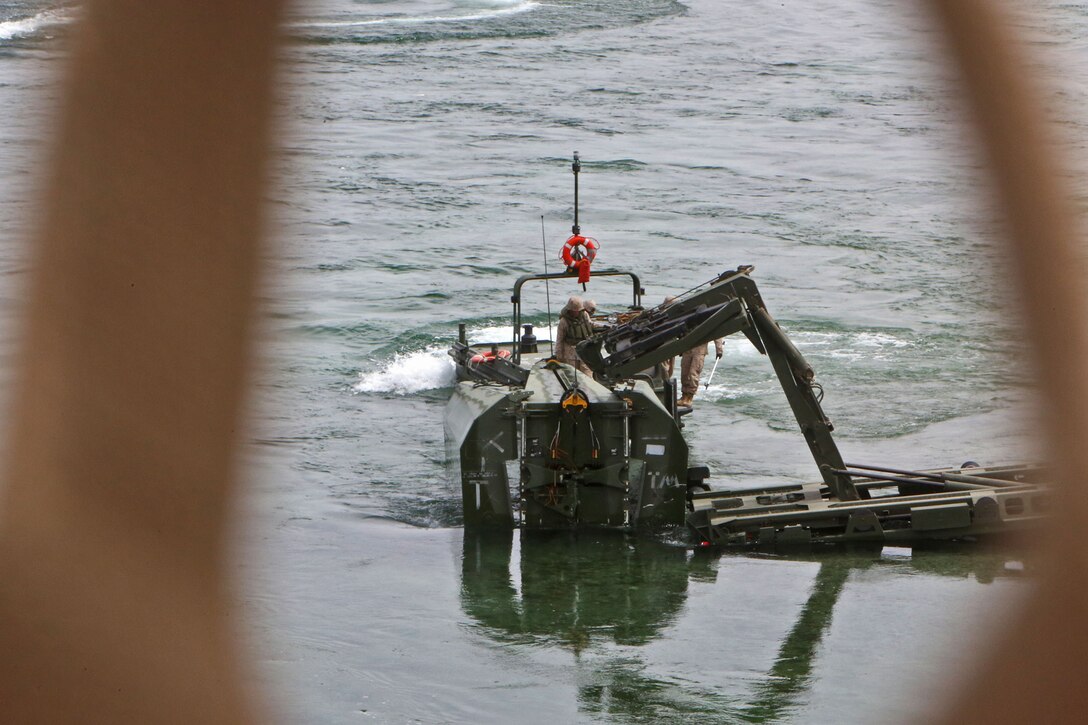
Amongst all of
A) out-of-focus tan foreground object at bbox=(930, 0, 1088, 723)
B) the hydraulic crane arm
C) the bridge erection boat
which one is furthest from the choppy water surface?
the hydraulic crane arm

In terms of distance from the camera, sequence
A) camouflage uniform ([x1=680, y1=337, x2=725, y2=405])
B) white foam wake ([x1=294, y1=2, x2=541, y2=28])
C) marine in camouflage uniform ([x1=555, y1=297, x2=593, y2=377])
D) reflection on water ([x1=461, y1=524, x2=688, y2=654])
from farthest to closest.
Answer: white foam wake ([x1=294, y1=2, x2=541, y2=28]) → camouflage uniform ([x1=680, y1=337, x2=725, y2=405]) → marine in camouflage uniform ([x1=555, y1=297, x2=593, y2=377]) → reflection on water ([x1=461, y1=524, x2=688, y2=654])

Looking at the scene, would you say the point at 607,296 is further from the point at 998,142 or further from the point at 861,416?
the point at 998,142

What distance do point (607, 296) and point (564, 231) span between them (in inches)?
213

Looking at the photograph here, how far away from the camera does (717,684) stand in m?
9.41

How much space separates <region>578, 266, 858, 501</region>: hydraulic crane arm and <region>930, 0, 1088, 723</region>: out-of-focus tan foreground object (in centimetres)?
921

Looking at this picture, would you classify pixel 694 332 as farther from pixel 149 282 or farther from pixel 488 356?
pixel 149 282

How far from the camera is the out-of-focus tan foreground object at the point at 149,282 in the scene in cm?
134

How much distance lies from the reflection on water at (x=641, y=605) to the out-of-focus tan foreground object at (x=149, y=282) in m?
7.60

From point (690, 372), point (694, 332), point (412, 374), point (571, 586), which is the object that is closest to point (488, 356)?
point (690, 372)

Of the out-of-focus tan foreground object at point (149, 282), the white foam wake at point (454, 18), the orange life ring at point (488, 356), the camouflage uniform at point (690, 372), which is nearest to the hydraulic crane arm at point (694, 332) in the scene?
the orange life ring at point (488, 356)

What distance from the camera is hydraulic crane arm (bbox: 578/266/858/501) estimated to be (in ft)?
35.8

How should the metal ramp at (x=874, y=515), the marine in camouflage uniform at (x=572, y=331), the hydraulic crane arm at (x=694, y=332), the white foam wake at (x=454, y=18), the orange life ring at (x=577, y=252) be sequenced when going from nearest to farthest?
1. the hydraulic crane arm at (x=694, y=332)
2. the metal ramp at (x=874, y=515)
3. the orange life ring at (x=577, y=252)
4. the marine in camouflage uniform at (x=572, y=331)
5. the white foam wake at (x=454, y=18)

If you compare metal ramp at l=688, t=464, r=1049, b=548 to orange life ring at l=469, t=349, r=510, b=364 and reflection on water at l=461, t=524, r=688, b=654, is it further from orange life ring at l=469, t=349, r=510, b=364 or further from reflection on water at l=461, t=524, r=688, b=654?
orange life ring at l=469, t=349, r=510, b=364

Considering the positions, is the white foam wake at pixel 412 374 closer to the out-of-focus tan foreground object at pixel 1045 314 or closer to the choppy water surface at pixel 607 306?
the choppy water surface at pixel 607 306
